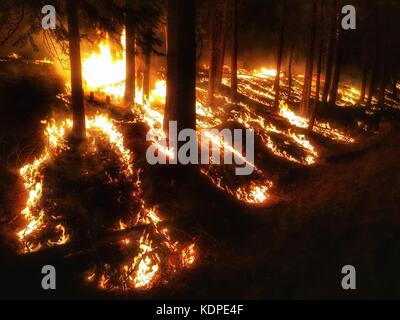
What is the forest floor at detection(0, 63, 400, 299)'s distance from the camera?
27.6 feet

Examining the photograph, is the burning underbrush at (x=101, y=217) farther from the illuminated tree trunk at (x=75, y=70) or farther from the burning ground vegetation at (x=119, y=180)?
the illuminated tree trunk at (x=75, y=70)

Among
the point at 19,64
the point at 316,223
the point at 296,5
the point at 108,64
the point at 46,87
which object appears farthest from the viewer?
the point at 296,5

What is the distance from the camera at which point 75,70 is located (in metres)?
12.8

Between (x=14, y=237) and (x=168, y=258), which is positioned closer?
(x=14, y=237)

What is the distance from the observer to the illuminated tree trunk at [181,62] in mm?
11805

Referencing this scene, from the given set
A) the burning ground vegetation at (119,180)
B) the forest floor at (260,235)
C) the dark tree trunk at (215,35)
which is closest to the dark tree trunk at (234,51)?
the dark tree trunk at (215,35)

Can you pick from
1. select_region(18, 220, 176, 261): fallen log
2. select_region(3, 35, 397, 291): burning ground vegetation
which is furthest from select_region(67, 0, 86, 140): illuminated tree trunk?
select_region(18, 220, 176, 261): fallen log

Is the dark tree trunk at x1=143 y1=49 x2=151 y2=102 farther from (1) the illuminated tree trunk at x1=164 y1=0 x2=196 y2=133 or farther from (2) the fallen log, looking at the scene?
(2) the fallen log

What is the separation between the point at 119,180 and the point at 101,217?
1.69 metres

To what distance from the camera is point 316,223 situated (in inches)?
440

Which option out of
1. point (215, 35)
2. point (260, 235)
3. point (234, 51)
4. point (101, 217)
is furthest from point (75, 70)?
point (234, 51)

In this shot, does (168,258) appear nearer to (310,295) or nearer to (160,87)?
(310,295)

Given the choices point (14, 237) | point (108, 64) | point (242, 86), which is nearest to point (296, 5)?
point (242, 86)

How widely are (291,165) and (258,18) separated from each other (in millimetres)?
26451
